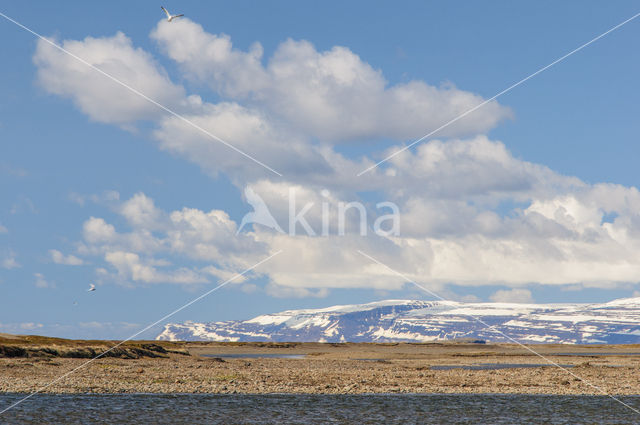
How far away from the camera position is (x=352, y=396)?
6025cm

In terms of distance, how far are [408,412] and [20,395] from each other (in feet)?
97.3

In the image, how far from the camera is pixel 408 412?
5209 cm

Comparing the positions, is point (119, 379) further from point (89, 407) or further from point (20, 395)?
point (89, 407)

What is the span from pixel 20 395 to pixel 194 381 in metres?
16.3

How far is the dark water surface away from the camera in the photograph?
156 feet

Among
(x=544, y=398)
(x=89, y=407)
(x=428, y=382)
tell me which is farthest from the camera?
(x=428, y=382)

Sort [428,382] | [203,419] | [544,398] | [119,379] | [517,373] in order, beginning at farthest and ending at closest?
[517,373], [428,382], [119,379], [544,398], [203,419]

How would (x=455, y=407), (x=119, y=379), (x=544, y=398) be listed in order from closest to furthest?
(x=455, y=407), (x=544, y=398), (x=119, y=379)

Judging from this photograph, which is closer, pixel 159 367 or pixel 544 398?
pixel 544 398

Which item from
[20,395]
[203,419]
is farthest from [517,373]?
[20,395]

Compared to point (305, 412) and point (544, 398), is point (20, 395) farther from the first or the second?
point (544, 398)

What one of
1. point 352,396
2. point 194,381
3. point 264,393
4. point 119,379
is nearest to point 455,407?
point 352,396

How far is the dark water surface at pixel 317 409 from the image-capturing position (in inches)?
1866

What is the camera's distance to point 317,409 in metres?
52.7
